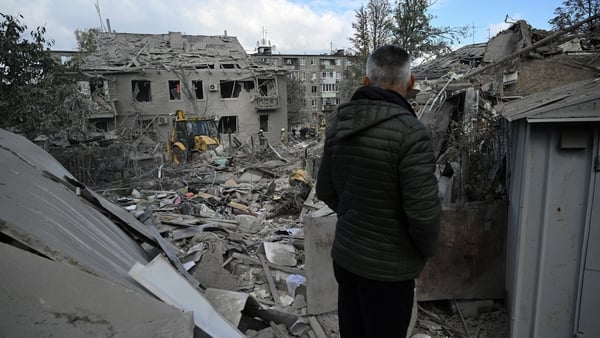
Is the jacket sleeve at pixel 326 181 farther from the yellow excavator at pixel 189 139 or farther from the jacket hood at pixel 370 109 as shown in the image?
the yellow excavator at pixel 189 139

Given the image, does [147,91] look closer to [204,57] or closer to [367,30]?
[204,57]

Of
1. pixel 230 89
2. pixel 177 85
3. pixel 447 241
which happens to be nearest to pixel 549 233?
pixel 447 241

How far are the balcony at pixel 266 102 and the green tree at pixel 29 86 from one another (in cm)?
1641

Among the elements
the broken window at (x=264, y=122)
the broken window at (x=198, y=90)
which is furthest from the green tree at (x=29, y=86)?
the broken window at (x=264, y=122)

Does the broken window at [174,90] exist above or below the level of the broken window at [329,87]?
below

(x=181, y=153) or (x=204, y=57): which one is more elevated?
(x=204, y=57)

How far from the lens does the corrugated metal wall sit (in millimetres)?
2398

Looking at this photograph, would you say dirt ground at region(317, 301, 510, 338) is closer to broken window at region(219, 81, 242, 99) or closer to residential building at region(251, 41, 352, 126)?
broken window at region(219, 81, 242, 99)

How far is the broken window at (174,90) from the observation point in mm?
24211

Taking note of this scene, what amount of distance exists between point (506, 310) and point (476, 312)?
0.27 m

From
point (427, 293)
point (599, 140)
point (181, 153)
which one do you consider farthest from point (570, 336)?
point (181, 153)

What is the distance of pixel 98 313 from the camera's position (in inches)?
73.2

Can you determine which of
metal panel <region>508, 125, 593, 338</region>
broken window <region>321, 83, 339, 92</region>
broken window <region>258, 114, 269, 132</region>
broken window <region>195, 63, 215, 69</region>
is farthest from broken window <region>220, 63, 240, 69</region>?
broken window <region>321, 83, 339, 92</region>

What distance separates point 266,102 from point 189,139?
30.1ft
